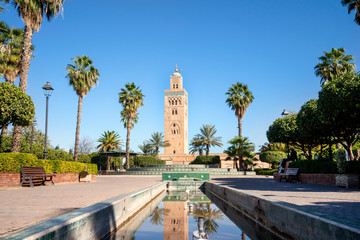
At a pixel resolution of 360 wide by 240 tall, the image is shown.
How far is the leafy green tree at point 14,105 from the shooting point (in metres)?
14.8

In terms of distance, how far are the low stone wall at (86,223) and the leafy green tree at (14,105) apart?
37.3 feet

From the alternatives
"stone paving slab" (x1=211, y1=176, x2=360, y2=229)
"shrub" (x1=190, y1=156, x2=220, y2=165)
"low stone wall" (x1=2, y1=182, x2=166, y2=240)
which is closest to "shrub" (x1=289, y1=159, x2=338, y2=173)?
"stone paving slab" (x1=211, y1=176, x2=360, y2=229)

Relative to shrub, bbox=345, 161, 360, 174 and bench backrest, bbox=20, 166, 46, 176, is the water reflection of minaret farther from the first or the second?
shrub, bbox=345, 161, 360, 174

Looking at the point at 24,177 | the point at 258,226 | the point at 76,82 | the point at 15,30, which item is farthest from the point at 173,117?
the point at 258,226

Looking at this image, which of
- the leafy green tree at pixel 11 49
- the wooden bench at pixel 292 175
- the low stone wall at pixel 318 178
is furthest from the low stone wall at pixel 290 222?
the leafy green tree at pixel 11 49

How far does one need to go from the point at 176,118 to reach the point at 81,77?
45.5m

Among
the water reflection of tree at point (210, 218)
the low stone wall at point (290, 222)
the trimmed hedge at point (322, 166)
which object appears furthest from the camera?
the trimmed hedge at point (322, 166)

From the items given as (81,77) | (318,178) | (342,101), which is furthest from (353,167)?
(81,77)

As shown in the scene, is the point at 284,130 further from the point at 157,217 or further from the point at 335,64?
the point at 157,217

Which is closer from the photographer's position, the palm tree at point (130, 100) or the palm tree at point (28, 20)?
the palm tree at point (28, 20)

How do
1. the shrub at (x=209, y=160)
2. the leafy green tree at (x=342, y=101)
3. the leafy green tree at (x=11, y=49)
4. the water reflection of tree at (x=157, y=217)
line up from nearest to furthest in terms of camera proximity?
the water reflection of tree at (x=157, y=217) < the leafy green tree at (x=342, y=101) < the leafy green tree at (x=11, y=49) < the shrub at (x=209, y=160)

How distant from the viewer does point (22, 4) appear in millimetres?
16391

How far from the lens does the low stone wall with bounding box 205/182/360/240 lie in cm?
323

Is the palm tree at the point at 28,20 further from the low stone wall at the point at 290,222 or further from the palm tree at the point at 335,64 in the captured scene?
the palm tree at the point at 335,64
